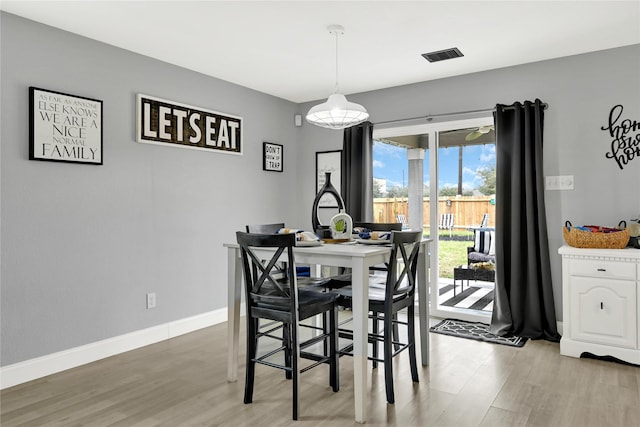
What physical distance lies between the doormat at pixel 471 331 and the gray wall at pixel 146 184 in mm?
775

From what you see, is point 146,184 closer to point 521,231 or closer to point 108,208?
point 108,208

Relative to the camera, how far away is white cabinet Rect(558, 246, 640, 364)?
3.05 m

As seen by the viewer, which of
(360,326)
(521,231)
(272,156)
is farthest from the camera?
(272,156)

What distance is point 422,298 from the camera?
10.1 feet

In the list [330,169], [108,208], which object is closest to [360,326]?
[108,208]

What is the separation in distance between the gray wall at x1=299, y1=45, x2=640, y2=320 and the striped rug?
0.75 m

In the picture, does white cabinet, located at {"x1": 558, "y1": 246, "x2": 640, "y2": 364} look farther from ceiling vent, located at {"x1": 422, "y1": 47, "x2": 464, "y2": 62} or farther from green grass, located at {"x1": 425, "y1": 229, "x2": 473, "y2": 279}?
ceiling vent, located at {"x1": 422, "y1": 47, "x2": 464, "y2": 62}

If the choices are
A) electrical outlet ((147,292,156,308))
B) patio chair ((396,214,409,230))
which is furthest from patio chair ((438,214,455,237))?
electrical outlet ((147,292,156,308))

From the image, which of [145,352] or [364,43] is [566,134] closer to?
[364,43]

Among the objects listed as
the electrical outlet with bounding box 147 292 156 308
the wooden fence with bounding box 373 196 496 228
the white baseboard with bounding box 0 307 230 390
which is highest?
the wooden fence with bounding box 373 196 496 228

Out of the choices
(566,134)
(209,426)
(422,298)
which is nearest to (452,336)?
(422,298)

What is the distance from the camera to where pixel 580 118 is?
12.0ft

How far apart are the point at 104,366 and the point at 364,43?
3.04 m

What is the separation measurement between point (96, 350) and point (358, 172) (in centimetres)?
295
